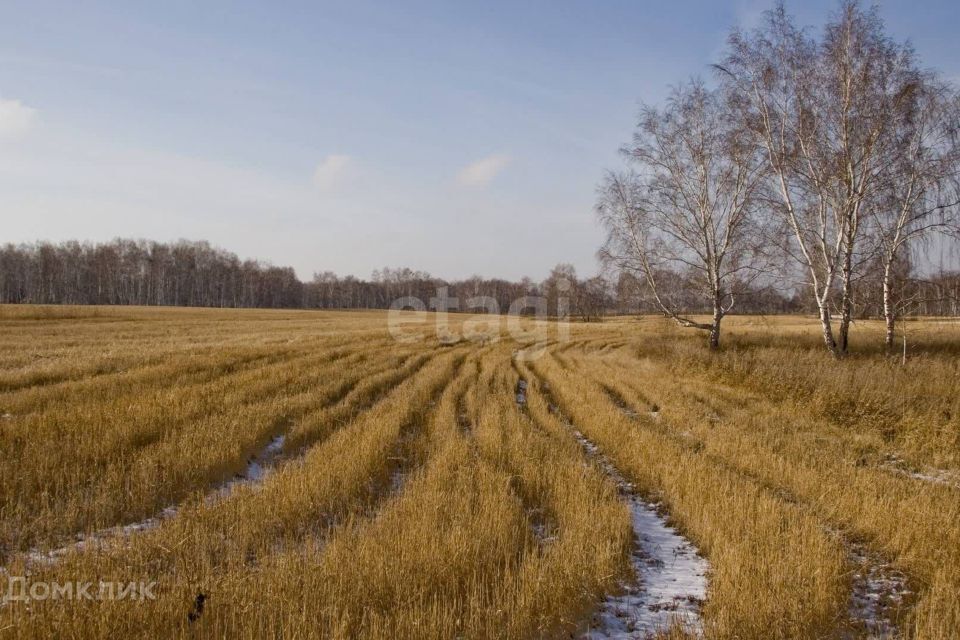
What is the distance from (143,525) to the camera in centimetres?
488

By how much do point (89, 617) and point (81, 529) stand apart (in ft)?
7.07

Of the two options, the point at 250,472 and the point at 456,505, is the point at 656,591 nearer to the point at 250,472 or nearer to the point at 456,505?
the point at 456,505

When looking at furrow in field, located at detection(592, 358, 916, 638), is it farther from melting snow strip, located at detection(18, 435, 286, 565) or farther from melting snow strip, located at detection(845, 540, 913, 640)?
melting snow strip, located at detection(18, 435, 286, 565)

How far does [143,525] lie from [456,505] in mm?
3201

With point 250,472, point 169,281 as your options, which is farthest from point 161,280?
point 250,472

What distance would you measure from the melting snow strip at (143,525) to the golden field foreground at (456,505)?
0.05 meters

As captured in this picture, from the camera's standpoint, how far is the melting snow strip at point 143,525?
4047 millimetres

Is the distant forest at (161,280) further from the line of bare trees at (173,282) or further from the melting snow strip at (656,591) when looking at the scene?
the melting snow strip at (656,591)

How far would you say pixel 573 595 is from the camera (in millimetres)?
3762

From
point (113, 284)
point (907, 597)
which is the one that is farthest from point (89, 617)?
point (113, 284)

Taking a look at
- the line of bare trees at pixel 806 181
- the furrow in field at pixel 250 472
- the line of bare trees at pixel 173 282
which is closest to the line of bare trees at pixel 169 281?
the line of bare trees at pixel 173 282

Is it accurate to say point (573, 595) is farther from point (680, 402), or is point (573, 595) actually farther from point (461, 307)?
point (461, 307)

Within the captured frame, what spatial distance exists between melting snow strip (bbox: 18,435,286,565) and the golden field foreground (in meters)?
0.05

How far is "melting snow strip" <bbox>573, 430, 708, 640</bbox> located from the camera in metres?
3.53
